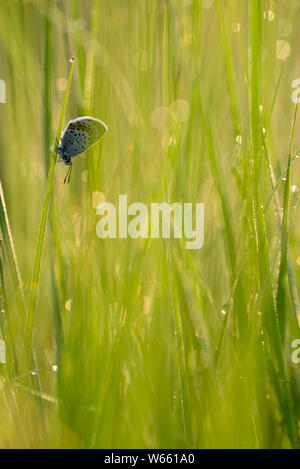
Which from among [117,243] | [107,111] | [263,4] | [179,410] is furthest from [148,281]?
[263,4]

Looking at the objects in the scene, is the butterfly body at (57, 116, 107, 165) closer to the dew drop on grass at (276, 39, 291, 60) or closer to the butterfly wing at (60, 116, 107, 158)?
the butterfly wing at (60, 116, 107, 158)

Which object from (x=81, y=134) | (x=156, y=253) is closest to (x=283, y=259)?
(x=156, y=253)

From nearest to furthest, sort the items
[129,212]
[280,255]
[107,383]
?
[107,383], [280,255], [129,212]

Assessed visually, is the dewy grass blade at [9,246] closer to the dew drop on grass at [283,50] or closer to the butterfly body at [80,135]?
the butterfly body at [80,135]

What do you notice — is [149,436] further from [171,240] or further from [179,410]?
[171,240]

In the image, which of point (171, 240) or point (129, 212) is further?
point (129, 212)

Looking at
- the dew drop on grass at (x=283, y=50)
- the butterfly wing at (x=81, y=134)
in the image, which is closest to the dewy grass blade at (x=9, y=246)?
the butterfly wing at (x=81, y=134)

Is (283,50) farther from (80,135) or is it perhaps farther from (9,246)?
(9,246)

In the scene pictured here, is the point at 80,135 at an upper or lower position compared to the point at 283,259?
upper

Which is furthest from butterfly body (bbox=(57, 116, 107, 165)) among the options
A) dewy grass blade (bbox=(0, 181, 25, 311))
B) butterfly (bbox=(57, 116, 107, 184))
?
dewy grass blade (bbox=(0, 181, 25, 311))
